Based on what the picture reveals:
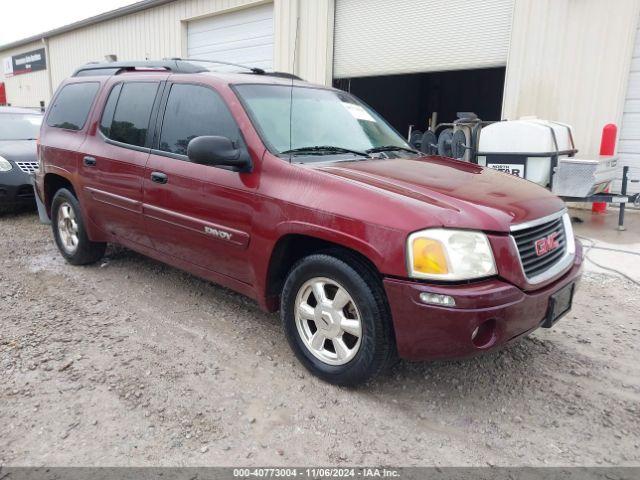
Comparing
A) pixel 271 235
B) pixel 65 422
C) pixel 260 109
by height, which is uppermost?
pixel 260 109

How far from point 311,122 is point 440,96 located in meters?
19.0

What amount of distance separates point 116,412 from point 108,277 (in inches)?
91.5

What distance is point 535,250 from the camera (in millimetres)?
2715

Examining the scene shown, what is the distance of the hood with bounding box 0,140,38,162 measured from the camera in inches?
288

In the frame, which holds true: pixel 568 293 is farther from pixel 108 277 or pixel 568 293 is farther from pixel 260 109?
pixel 108 277

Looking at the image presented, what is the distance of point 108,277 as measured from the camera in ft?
15.6

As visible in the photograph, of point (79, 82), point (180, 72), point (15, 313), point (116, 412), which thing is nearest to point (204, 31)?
point (79, 82)

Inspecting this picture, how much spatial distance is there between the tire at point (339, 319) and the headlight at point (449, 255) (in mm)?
298

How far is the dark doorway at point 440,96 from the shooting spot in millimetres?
19172

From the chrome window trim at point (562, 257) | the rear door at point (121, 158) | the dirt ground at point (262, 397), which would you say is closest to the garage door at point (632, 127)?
the dirt ground at point (262, 397)

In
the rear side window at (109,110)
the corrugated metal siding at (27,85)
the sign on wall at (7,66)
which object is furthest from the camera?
the sign on wall at (7,66)

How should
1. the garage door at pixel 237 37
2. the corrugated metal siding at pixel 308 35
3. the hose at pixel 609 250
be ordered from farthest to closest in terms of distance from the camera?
the garage door at pixel 237 37
the corrugated metal siding at pixel 308 35
the hose at pixel 609 250

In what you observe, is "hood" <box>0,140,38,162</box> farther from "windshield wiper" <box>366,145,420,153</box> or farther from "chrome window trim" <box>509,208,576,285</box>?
"chrome window trim" <box>509,208,576,285</box>

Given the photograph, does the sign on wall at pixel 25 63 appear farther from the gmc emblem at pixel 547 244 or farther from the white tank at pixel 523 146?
the gmc emblem at pixel 547 244
